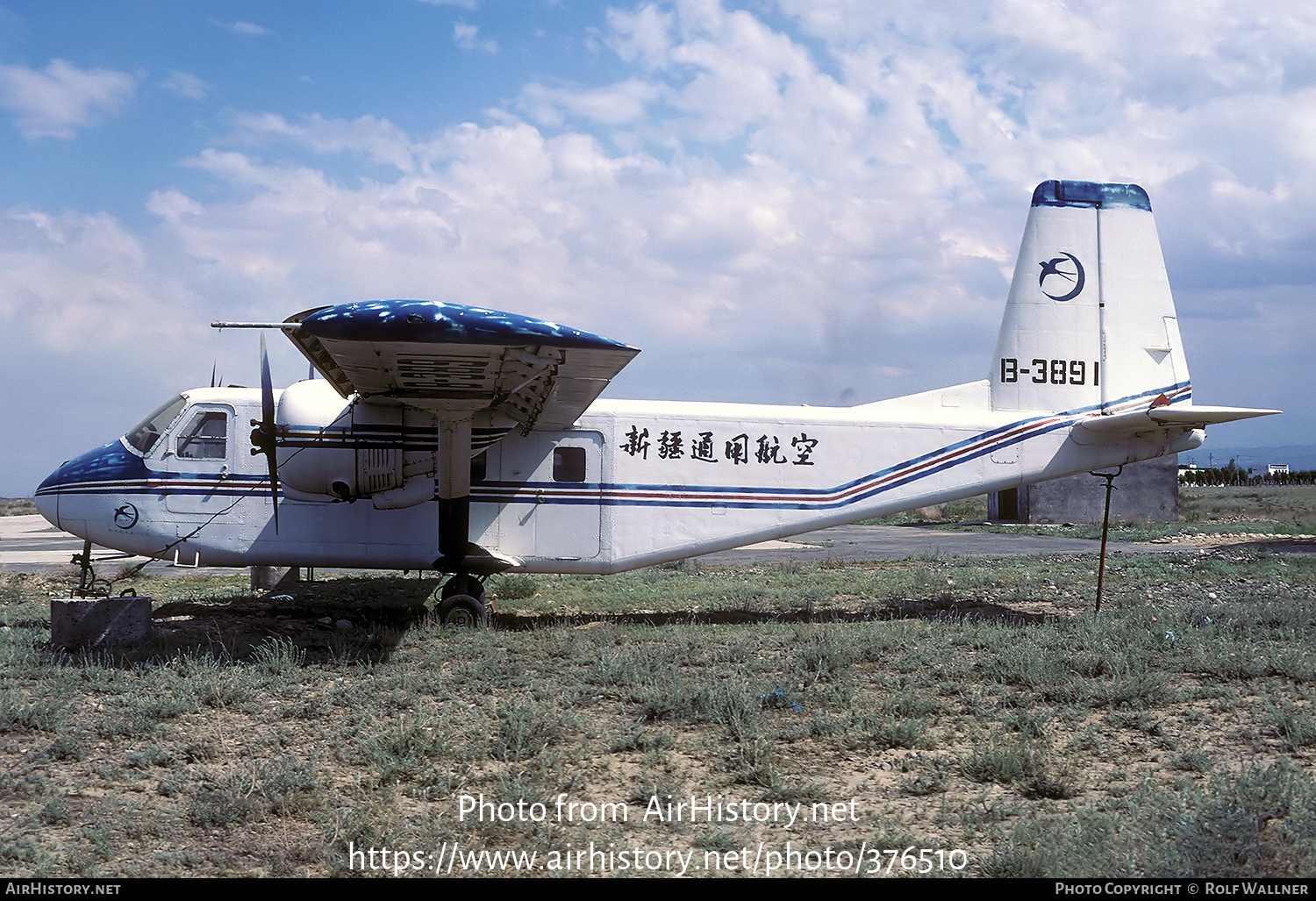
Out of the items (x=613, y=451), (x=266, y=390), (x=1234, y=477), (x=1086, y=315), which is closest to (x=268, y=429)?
(x=266, y=390)

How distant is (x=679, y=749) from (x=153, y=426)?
30.4ft

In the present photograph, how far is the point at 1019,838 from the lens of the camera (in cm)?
461

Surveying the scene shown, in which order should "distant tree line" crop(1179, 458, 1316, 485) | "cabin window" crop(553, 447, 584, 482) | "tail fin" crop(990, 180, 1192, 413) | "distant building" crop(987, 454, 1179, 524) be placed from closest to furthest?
"cabin window" crop(553, 447, 584, 482) → "tail fin" crop(990, 180, 1192, 413) → "distant building" crop(987, 454, 1179, 524) → "distant tree line" crop(1179, 458, 1316, 485)

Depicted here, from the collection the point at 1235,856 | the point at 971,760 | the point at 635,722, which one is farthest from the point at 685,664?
the point at 1235,856

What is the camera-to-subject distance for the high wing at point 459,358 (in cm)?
799

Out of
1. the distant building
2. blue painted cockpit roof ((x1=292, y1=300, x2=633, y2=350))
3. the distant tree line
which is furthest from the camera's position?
the distant tree line

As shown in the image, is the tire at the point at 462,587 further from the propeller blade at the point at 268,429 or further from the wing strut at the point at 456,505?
the propeller blade at the point at 268,429

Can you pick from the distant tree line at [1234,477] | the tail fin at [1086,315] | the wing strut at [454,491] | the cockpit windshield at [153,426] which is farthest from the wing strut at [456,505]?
the distant tree line at [1234,477]

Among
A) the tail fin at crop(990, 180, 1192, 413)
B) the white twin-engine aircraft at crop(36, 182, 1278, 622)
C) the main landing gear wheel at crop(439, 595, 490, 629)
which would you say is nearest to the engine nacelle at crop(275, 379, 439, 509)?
the white twin-engine aircraft at crop(36, 182, 1278, 622)

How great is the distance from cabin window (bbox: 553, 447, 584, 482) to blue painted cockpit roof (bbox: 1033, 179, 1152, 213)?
26.3 ft

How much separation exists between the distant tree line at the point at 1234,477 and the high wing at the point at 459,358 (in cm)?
9095

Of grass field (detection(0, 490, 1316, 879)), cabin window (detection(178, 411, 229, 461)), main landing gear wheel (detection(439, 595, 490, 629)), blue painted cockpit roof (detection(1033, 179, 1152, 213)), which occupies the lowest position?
grass field (detection(0, 490, 1316, 879))

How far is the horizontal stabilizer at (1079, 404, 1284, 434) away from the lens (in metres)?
11.4

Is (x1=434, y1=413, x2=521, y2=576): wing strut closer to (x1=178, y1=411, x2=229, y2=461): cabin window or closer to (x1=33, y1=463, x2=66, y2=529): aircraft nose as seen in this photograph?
(x1=178, y1=411, x2=229, y2=461): cabin window
